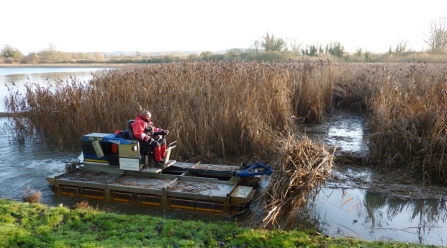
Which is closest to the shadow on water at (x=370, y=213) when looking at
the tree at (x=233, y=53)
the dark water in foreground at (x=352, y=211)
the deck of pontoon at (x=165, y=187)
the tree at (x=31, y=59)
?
the dark water in foreground at (x=352, y=211)

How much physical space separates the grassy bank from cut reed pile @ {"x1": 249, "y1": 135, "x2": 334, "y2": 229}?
1.14ft

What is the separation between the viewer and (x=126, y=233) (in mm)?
4816

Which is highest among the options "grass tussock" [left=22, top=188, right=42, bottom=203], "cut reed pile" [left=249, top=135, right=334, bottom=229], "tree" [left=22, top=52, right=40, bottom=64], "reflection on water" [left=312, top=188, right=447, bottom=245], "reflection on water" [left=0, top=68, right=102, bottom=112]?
"tree" [left=22, top=52, right=40, bottom=64]

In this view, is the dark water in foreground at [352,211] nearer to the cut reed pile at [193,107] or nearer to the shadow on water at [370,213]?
the shadow on water at [370,213]

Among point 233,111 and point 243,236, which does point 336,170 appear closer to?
point 233,111

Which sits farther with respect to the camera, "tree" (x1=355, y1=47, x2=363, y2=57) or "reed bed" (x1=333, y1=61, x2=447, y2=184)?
"tree" (x1=355, y1=47, x2=363, y2=57)

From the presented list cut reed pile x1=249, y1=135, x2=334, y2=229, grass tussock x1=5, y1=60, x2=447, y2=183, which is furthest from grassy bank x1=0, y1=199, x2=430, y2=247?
grass tussock x1=5, y1=60, x2=447, y2=183

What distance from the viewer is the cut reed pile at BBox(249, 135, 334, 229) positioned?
5.00m

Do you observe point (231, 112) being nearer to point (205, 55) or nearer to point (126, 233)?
point (126, 233)

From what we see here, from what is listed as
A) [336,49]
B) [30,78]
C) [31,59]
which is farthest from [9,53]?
[336,49]

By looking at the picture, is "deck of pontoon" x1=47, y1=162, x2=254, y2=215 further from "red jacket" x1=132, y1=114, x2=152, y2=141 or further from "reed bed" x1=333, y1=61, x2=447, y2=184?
"reed bed" x1=333, y1=61, x2=447, y2=184

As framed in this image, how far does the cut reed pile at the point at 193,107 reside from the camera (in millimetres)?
8891

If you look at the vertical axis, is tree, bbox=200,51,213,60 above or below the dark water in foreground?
above

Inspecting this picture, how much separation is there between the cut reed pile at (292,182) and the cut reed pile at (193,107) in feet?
7.78
